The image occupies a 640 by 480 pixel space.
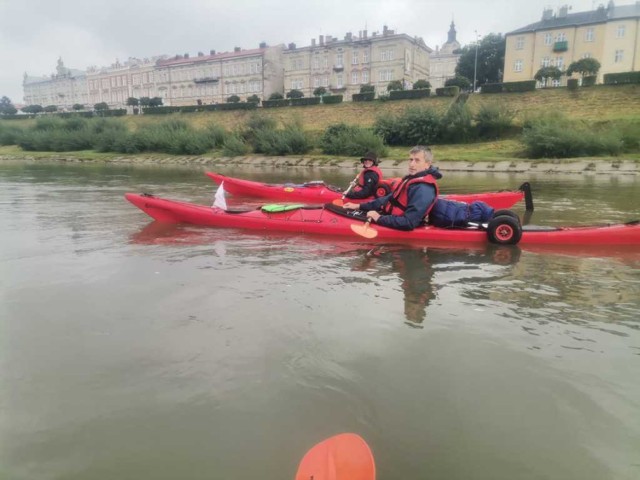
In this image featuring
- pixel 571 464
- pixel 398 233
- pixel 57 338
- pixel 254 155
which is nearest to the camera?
pixel 571 464

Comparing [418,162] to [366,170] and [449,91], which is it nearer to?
[366,170]

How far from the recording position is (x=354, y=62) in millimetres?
60531

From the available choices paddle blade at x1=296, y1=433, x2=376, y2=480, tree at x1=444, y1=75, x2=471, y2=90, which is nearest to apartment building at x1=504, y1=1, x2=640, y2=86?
tree at x1=444, y1=75, x2=471, y2=90

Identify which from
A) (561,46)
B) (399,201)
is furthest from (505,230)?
(561,46)

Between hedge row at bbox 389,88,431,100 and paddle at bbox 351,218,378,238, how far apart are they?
31025 mm

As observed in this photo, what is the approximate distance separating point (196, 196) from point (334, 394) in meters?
10.6

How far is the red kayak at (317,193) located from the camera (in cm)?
947

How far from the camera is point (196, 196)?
12.9 meters

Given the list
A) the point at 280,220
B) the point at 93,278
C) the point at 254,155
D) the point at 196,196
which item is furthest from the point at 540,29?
the point at 93,278

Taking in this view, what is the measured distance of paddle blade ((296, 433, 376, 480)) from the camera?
81.4 inches

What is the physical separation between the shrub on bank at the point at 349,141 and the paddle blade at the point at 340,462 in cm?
Result: 2465

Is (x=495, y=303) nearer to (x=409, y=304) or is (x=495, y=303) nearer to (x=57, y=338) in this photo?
(x=409, y=304)

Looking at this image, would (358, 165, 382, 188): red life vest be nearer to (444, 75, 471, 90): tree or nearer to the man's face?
the man's face

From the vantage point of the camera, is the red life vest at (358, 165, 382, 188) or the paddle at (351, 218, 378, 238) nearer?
the paddle at (351, 218, 378, 238)
